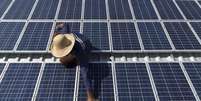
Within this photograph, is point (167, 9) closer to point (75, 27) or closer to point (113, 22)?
point (113, 22)

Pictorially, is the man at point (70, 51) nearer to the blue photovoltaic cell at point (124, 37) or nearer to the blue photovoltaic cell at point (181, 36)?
the blue photovoltaic cell at point (124, 37)

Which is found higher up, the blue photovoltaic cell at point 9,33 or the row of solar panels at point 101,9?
the row of solar panels at point 101,9

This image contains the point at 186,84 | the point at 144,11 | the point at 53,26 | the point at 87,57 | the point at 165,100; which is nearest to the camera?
the point at 165,100

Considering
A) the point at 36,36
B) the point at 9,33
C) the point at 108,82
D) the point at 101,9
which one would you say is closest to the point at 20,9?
the point at 9,33

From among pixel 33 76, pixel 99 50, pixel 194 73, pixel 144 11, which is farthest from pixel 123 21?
pixel 33 76

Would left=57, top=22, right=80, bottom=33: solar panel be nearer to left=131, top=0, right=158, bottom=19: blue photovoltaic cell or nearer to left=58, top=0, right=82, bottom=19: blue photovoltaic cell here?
left=58, top=0, right=82, bottom=19: blue photovoltaic cell

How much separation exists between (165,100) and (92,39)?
17.5 feet

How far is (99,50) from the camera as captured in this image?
46.4 feet

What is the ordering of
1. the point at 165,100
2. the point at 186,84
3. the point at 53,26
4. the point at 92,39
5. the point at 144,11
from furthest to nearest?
the point at 144,11 → the point at 53,26 → the point at 92,39 → the point at 186,84 → the point at 165,100

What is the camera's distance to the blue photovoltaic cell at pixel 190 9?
17.5 meters

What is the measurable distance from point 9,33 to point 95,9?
216 inches

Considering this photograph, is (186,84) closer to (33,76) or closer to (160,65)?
(160,65)

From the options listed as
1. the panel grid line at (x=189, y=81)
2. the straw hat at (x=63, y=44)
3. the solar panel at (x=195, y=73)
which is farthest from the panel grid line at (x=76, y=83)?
the solar panel at (x=195, y=73)

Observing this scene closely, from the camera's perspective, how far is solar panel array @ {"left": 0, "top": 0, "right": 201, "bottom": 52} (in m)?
14.7
